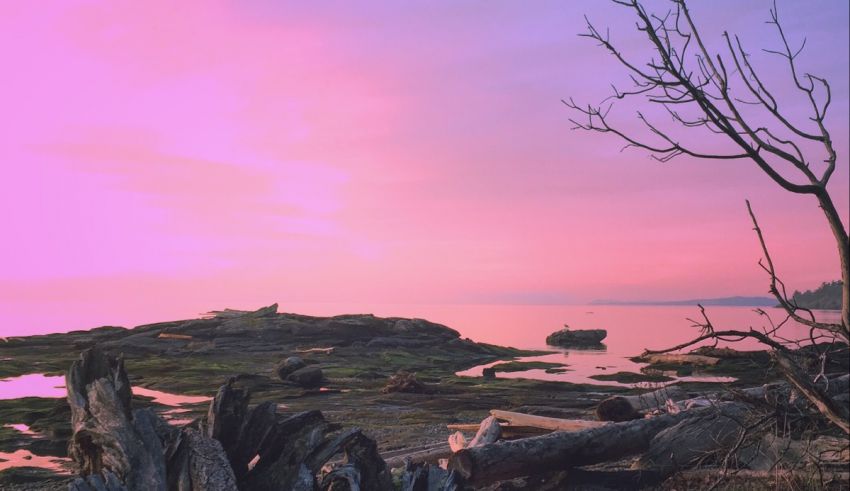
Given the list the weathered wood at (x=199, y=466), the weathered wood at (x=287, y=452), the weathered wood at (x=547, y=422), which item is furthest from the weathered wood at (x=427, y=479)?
the weathered wood at (x=547, y=422)

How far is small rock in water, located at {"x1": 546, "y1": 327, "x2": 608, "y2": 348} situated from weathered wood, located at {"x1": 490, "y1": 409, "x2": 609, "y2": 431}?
148 ft

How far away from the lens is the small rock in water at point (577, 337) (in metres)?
58.6

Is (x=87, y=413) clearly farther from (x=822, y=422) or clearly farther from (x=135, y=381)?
(x=135, y=381)

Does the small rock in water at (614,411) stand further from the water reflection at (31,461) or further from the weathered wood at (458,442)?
the water reflection at (31,461)

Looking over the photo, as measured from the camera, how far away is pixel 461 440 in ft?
37.6

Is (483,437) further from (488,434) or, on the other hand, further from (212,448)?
(212,448)

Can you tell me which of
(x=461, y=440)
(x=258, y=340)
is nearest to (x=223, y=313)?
(x=258, y=340)

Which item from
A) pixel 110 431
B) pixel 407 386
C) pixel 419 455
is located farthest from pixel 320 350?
pixel 110 431

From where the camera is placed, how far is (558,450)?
32.9ft

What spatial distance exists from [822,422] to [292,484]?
6198 millimetres

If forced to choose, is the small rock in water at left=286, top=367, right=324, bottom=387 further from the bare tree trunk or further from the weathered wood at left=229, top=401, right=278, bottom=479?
the bare tree trunk

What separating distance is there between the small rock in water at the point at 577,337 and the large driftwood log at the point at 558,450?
48073 millimetres

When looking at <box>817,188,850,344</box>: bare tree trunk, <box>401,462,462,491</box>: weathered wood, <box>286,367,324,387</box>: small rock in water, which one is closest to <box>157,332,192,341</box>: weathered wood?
<box>286,367,324,387</box>: small rock in water

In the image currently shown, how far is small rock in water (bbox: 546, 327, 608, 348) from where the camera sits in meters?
58.6
